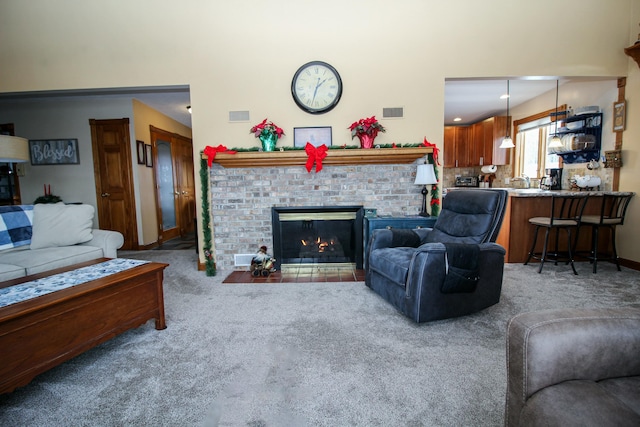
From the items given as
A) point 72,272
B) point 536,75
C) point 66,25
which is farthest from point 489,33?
point 66,25

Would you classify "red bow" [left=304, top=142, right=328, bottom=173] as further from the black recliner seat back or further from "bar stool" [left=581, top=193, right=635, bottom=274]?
"bar stool" [left=581, top=193, right=635, bottom=274]

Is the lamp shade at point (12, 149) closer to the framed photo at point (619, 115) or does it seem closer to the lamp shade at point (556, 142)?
the lamp shade at point (556, 142)

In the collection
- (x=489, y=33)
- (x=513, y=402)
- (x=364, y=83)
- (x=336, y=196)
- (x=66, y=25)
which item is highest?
(x=66, y=25)

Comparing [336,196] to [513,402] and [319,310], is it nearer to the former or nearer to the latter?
[319,310]

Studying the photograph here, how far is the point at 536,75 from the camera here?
12.0ft

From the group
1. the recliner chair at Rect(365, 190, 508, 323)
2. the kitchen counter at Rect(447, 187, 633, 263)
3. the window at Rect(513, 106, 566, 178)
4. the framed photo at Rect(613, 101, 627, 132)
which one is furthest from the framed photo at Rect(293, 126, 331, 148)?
the window at Rect(513, 106, 566, 178)

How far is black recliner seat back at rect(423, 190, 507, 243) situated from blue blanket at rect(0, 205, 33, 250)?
12.2 ft

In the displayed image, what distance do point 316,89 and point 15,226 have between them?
3.23 metres

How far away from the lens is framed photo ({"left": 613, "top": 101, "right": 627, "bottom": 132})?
3.78 metres

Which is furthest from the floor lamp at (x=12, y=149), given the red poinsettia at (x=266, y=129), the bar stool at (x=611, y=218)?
the bar stool at (x=611, y=218)

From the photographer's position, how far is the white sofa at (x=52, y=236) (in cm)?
256

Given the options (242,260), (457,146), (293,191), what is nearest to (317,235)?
(293,191)

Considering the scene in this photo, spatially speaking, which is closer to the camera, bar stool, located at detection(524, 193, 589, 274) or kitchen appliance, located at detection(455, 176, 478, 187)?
bar stool, located at detection(524, 193, 589, 274)

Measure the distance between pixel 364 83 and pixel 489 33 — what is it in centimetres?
153
